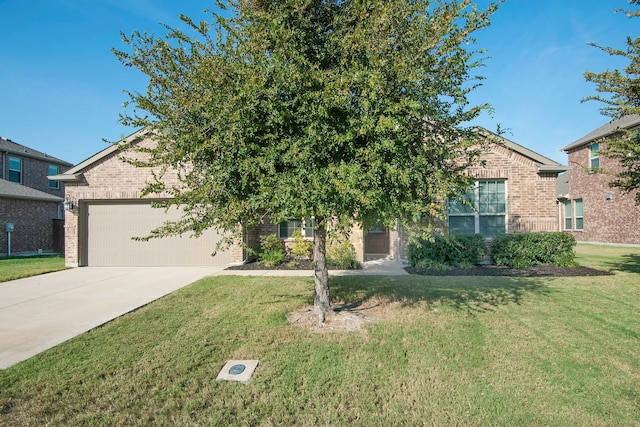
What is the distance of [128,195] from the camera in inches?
455

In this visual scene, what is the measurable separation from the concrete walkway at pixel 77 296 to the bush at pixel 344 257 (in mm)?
380

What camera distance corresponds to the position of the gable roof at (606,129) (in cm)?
1653

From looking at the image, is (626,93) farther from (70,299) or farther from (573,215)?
(573,215)

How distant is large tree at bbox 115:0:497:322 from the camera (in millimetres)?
3949

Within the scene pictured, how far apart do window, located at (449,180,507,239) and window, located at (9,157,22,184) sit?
76.0 feet

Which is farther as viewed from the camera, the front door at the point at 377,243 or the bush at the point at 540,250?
the front door at the point at 377,243

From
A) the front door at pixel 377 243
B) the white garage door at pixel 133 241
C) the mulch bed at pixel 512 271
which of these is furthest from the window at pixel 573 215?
the white garage door at pixel 133 241

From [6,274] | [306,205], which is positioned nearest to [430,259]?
[306,205]

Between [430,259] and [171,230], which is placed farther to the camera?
[430,259]

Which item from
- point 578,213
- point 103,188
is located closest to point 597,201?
point 578,213

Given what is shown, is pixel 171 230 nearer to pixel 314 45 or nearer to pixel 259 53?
pixel 259 53

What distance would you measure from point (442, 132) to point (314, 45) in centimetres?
208

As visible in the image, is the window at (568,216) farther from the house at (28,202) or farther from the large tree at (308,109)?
the house at (28,202)

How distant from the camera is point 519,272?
945 centimetres
